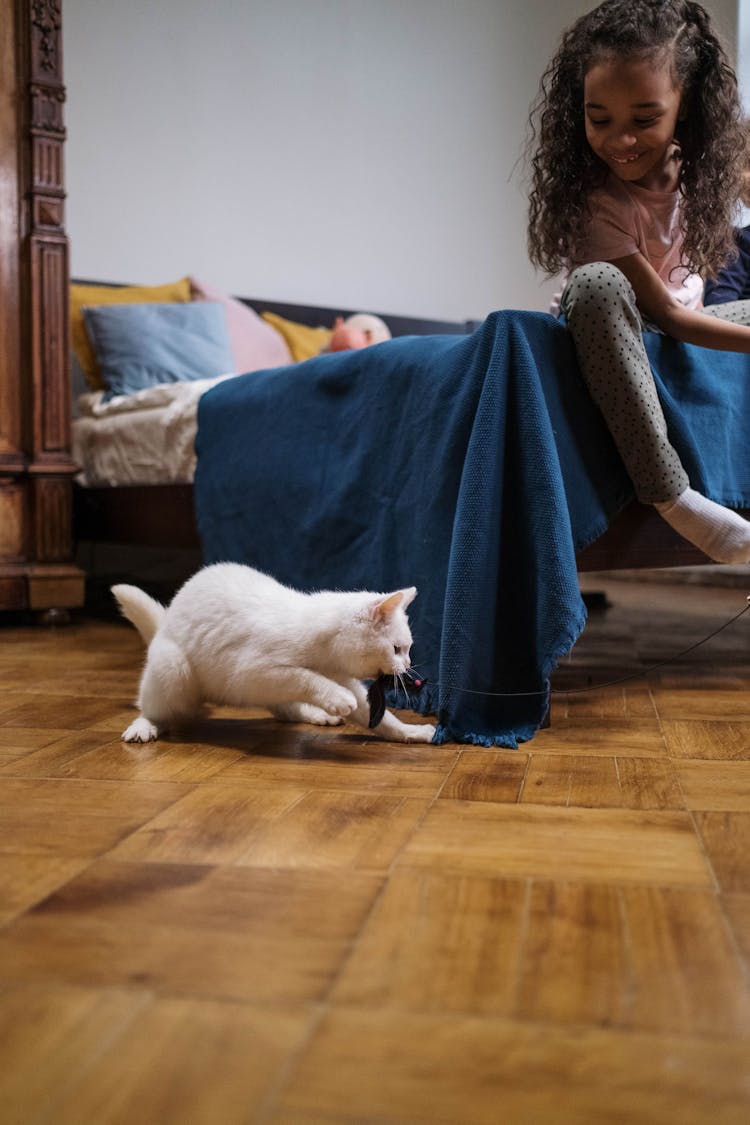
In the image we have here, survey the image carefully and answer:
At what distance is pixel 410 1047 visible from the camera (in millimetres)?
597

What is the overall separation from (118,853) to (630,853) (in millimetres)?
432

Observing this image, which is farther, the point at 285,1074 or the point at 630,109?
the point at 630,109

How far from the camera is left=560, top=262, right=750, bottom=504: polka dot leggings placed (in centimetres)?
155

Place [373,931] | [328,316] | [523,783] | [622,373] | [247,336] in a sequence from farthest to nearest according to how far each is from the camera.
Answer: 1. [328,316]
2. [247,336]
3. [622,373]
4. [523,783]
5. [373,931]

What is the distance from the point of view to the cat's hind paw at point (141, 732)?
1409 millimetres

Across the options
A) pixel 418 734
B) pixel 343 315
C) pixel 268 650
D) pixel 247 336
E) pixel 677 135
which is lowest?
pixel 418 734

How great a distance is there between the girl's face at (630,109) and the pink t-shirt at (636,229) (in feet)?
0.20

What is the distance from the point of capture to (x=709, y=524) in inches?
64.4

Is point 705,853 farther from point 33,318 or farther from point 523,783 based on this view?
point 33,318

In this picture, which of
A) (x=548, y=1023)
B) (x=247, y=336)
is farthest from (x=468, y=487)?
(x=247, y=336)

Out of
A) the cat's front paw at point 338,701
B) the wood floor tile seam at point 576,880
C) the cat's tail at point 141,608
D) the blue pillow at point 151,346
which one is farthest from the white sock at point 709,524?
the blue pillow at point 151,346

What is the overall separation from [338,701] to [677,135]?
1.04m

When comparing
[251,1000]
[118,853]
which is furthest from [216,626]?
[251,1000]

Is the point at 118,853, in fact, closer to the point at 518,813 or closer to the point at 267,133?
the point at 518,813
